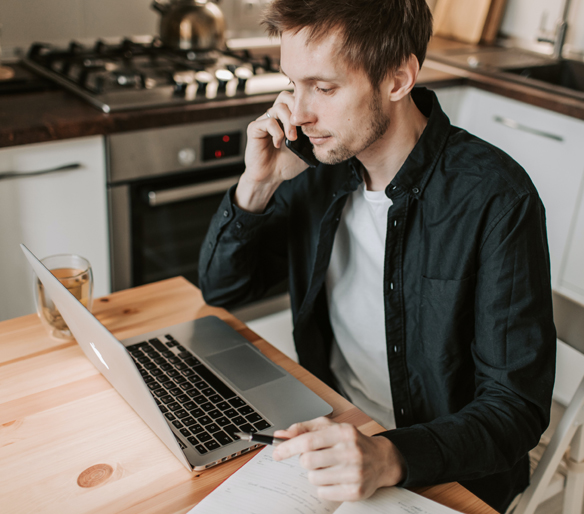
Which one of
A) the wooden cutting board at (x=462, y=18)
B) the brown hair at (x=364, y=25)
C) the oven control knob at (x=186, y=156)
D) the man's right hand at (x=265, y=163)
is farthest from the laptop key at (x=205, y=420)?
the wooden cutting board at (x=462, y=18)

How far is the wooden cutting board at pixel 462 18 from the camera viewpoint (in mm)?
2889

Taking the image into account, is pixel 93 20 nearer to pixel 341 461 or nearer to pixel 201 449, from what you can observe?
pixel 201 449

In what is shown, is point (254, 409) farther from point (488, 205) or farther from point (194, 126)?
point (194, 126)

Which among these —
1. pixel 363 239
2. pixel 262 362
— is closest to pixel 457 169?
pixel 363 239

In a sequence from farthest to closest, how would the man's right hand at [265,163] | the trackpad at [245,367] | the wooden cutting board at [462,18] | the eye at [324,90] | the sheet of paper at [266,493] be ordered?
the wooden cutting board at [462,18] < the man's right hand at [265,163] < the eye at [324,90] < the trackpad at [245,367] < the sheet of paper at [266,493]

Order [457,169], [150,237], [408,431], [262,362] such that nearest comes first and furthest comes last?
[408,431] < [262,362] < [457,169] < [150,237]

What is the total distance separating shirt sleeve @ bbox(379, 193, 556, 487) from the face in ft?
0.90

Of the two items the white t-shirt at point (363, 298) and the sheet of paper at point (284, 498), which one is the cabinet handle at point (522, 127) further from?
the sheet of paper at point (284, 498)

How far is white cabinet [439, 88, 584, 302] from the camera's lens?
218 centimetres

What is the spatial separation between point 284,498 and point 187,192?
130 cm

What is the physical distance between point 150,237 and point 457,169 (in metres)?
1.13

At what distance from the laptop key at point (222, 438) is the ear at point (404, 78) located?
64cm

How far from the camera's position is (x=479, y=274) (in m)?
1.03

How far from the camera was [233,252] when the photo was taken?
1252mm
